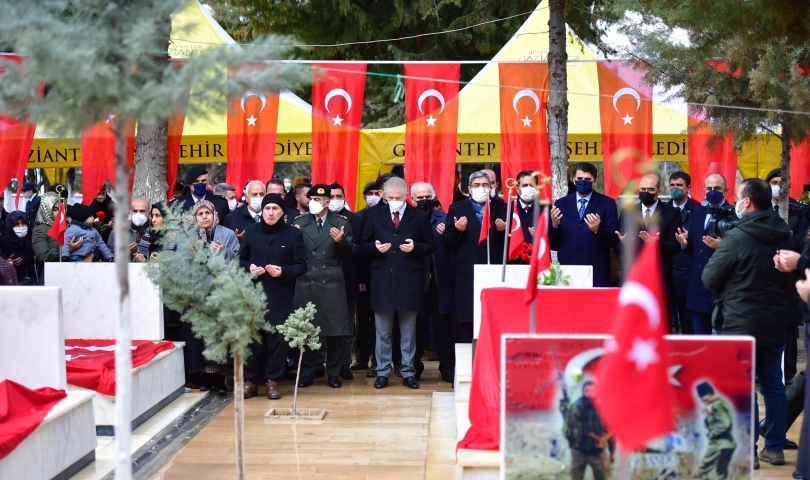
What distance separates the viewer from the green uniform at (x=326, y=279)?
918 centimetres

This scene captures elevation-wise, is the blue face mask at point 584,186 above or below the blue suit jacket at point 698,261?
above

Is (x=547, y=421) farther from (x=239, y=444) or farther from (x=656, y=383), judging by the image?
(x=239, y=444)

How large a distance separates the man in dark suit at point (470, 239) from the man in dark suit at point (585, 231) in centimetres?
67

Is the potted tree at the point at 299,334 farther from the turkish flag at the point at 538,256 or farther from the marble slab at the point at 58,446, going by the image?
the turkish flag at the point at 538,256

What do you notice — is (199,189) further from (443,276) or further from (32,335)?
(32,335)

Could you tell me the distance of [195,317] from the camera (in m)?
5.34

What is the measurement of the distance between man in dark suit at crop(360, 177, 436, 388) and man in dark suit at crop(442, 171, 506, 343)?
290mm

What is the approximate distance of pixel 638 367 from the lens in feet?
10.9

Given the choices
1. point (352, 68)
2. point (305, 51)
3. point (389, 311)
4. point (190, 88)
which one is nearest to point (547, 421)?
point (190, 88)

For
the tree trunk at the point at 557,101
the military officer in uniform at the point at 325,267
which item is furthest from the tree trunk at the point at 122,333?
the tree trunk at the point at 557,101

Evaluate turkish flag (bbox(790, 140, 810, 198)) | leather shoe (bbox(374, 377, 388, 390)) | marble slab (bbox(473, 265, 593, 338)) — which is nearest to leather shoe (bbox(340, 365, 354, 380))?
leather shoe (bbox(374, 377, 388, 390))

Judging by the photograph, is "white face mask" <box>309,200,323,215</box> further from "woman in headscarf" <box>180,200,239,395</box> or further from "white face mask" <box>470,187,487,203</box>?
"white face mask" <box>470,187,487,203</box>

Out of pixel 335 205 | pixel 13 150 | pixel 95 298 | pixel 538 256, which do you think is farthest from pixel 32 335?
pixel 13 150

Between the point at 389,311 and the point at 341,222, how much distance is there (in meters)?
1.02
